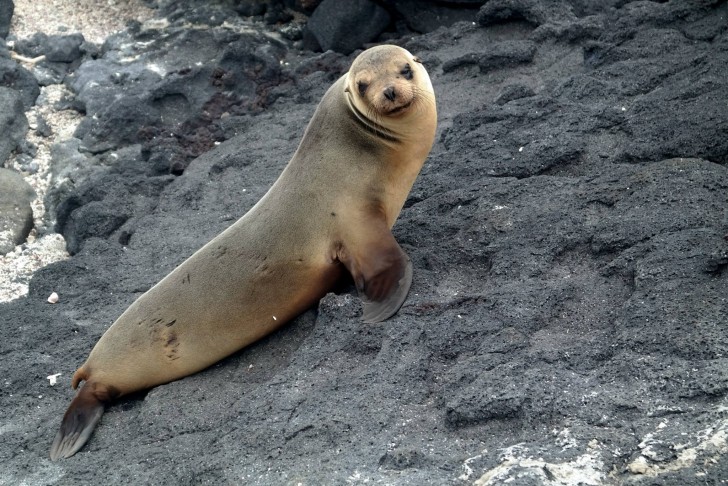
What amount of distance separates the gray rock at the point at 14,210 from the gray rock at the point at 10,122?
0.49 metres

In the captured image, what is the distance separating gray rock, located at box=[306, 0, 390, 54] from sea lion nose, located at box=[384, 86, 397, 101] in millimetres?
4350

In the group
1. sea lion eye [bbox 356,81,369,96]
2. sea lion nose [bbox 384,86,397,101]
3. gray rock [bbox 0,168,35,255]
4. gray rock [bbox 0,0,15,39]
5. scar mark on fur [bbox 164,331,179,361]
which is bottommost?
gray rock [bbox 0,168,35,255]

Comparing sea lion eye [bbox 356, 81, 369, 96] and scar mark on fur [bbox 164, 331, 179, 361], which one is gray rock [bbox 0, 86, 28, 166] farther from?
sea lion eye [bbox 356, 81, 369, 96]

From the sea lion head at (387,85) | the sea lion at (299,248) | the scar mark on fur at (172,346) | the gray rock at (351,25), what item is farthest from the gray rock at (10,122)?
the sea lion head at (387,85)

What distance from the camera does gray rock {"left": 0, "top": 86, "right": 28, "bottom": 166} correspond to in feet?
27.9

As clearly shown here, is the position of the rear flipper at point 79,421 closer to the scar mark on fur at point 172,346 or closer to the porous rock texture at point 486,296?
the porous rock texture at point 486,296

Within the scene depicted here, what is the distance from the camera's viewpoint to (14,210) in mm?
7625

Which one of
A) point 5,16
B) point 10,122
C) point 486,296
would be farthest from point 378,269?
point 5,16

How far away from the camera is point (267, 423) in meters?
4.00

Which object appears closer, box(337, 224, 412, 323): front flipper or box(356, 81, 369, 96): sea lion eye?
box(337, 224, 412, 323): front flipper

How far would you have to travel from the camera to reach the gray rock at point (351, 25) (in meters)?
8.97

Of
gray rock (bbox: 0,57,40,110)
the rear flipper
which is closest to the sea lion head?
the rear flipper

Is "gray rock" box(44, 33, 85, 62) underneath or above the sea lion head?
underneath

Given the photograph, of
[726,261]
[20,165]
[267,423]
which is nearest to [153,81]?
[20,165]
